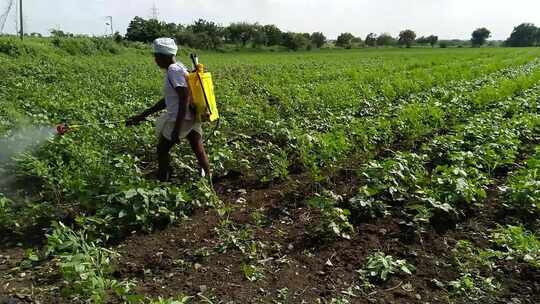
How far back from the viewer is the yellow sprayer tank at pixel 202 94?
4883mm

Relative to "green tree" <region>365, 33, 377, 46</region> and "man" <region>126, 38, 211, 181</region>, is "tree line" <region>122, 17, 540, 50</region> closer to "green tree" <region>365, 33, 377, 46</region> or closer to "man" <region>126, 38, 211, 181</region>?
"green tree" <region>365, 33, 377, 46</region>

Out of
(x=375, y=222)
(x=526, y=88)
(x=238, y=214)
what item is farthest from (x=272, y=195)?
(x=526, y=88)

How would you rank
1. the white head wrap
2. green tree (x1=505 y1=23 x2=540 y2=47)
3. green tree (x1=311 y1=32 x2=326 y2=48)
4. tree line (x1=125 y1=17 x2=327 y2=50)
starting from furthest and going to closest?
1. green tree (x1=505 y1=23 x2=540 y2=47)
2. green tree (x1=311 y1=32 x2=326 y2=48)
3. tree line (x1=125 y1=17 x2=327 y2=50)
4. the white head wrap

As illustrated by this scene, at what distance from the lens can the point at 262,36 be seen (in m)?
71.1

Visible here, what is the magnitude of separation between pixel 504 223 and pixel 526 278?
102 cm

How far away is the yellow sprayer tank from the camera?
16.0ft

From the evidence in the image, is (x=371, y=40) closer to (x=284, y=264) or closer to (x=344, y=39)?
(x=344, y=39)

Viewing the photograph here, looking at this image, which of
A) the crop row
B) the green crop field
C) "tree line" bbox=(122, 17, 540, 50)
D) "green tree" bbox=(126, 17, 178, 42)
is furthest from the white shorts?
"green tree" bbox=(126, 17, 178, 42)

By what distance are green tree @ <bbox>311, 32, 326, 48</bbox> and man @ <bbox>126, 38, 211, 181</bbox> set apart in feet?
238

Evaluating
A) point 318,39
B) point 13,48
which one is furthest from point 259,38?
point 13,48

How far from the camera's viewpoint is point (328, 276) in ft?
12.2

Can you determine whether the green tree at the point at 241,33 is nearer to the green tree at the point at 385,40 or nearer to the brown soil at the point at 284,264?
the green tree at the point at 385,40

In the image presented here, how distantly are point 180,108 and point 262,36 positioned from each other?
68.1m

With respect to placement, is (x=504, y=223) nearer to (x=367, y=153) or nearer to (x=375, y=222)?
(x=375, y=222)
